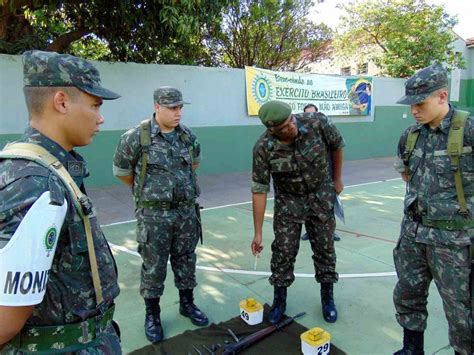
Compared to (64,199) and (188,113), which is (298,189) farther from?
(188,113)

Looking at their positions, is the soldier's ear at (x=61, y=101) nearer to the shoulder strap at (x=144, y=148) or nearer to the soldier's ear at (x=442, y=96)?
the shoulder strap at (x=144, y=148)

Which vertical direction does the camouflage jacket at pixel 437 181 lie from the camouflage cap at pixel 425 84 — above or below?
below

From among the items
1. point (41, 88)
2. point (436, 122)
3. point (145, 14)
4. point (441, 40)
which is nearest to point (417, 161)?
point (436, 122)

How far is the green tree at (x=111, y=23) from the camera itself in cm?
678

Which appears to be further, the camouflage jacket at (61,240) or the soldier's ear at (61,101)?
the soldier's ear at (61,101)

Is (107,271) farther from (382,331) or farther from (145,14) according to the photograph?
(145,14)

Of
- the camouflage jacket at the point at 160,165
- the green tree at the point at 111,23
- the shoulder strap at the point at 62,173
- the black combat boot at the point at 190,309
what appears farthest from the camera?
the green tree at the point at 111,23

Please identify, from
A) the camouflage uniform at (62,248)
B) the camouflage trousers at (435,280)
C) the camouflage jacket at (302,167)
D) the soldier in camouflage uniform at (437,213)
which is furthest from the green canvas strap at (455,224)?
the camouflage uniform at (62,248)

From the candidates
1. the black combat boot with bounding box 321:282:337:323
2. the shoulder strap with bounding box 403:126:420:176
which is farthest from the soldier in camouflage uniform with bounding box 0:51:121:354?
the black combat boot with bounding box 321:282:337:323

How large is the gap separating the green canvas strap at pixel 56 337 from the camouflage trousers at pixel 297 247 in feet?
6.06

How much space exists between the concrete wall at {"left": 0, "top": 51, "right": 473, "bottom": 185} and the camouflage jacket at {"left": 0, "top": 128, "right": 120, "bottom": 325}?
21.6ft

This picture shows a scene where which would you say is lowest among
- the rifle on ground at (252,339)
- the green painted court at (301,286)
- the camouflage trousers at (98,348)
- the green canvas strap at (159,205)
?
the green painted court at (301,286)

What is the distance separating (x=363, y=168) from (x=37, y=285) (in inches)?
416

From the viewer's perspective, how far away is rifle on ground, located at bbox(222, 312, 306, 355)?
2.53 metres
